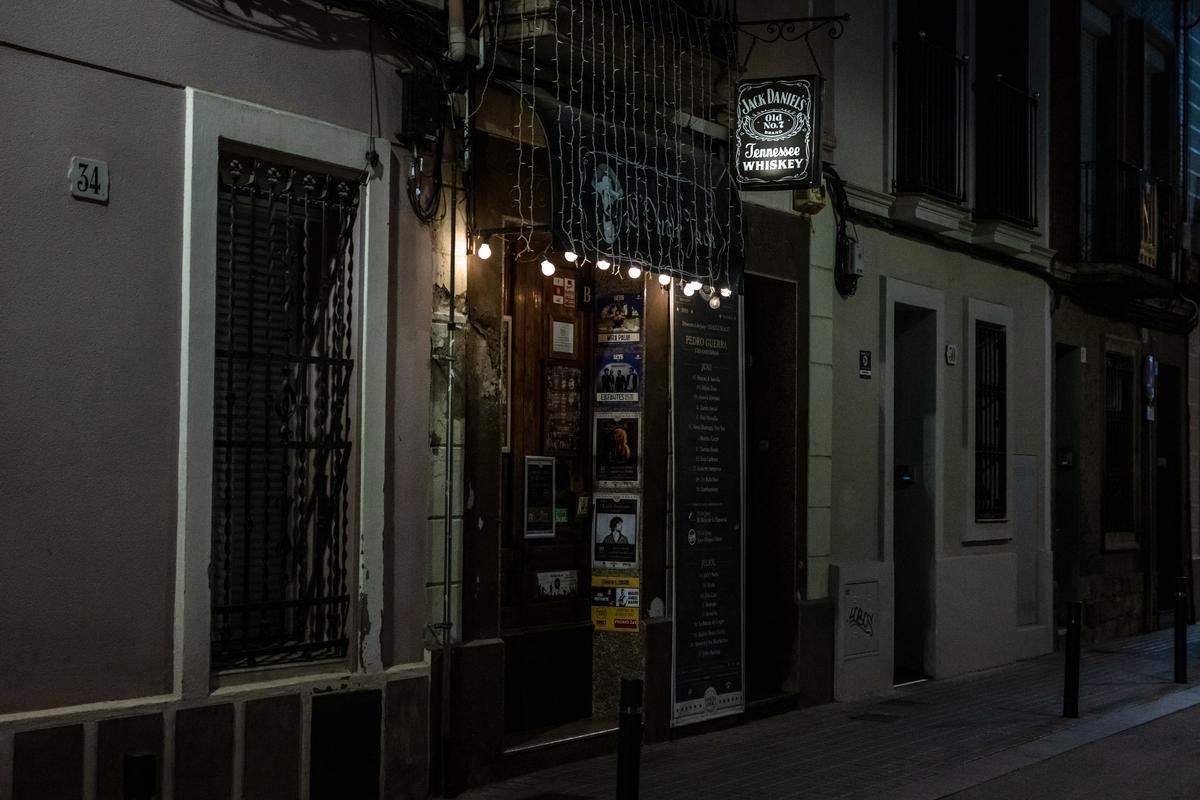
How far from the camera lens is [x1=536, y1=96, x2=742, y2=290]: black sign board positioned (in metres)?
8.95

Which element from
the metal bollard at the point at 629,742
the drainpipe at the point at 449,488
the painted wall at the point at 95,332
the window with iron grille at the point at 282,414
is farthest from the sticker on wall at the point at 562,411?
the metal bollard at the point at 629,742

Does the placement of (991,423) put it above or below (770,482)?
above

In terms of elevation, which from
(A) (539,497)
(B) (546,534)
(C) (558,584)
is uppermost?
(A) (539,497)

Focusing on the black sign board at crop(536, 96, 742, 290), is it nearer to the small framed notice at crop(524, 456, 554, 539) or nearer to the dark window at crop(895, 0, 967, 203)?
the small framed notice at crop(524, 456, 554, 539)

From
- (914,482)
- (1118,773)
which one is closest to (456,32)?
(1118,773)

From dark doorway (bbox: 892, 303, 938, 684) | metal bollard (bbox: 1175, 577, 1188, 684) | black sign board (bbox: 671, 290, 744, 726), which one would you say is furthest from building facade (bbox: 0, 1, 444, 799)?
metal bollard (bbox: 1175, 577, 1188, 684)

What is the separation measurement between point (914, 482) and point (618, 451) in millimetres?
4896

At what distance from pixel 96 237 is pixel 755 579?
691 cm

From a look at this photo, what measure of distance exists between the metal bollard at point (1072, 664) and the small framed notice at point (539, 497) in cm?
417

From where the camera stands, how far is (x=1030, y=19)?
1602 centimetres

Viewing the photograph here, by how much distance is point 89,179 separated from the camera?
6.73m

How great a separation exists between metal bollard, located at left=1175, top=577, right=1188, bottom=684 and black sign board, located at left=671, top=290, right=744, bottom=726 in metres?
4.56

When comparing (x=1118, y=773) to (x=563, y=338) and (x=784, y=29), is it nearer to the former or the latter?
(x=563, y=338)

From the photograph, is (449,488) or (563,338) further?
(563,338)
